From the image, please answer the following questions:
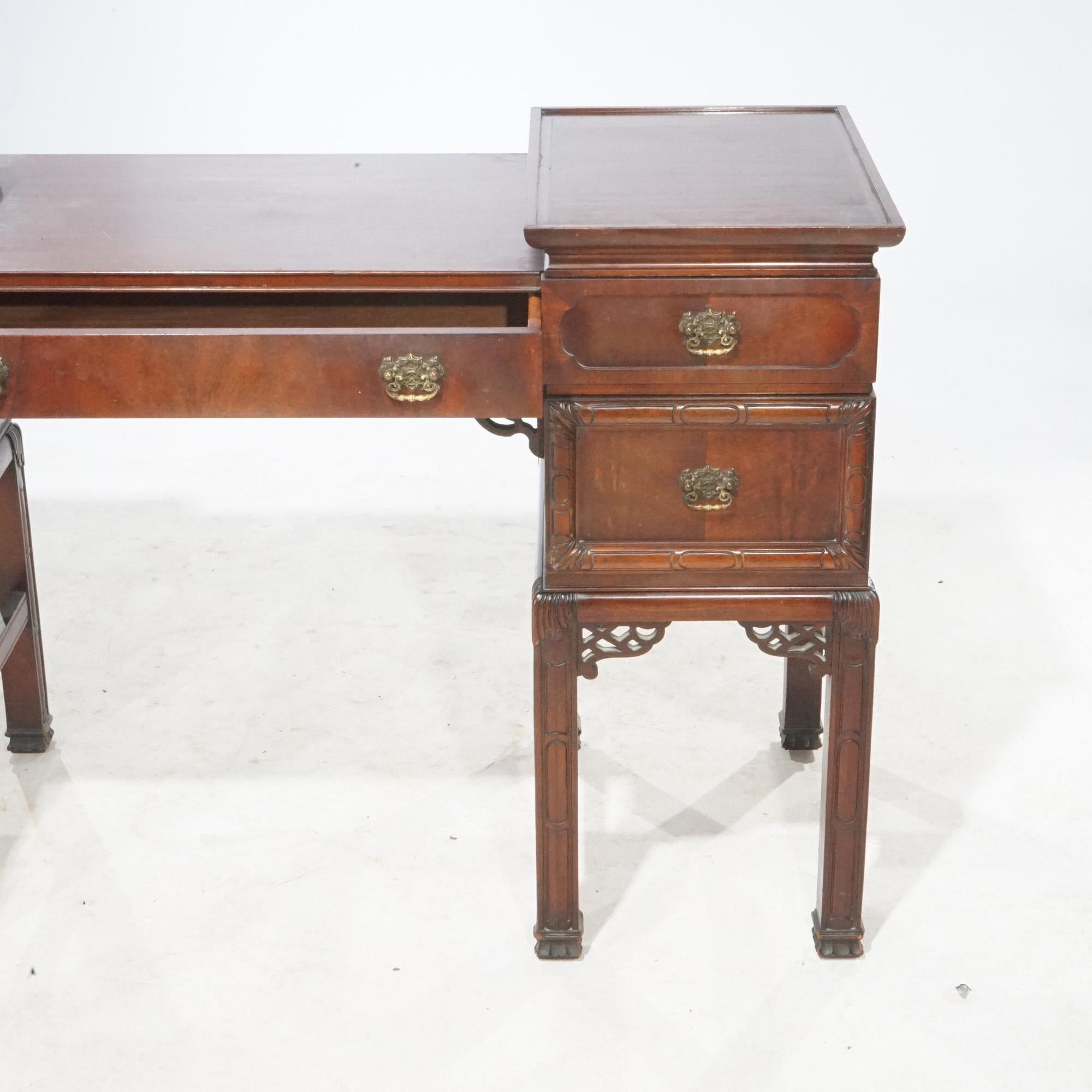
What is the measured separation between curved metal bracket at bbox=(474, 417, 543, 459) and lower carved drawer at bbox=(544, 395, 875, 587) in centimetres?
→ 5

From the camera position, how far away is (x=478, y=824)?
9.10 feet

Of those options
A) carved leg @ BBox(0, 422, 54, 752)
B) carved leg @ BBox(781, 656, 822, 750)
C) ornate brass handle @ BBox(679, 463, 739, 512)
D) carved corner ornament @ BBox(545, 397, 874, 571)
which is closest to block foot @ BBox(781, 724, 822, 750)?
carved leg @ BBox(781, 656, 822, 750)

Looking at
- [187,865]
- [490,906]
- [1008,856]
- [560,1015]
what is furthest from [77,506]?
[1008,856]

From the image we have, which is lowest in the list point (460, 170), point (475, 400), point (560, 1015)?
point (560, 1015)

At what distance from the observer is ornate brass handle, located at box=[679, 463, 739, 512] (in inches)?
86.9

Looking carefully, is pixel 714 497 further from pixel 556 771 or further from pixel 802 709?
pixel 802 709

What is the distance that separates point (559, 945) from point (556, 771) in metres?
0.29

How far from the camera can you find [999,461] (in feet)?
13.3

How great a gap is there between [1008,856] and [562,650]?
88 cm

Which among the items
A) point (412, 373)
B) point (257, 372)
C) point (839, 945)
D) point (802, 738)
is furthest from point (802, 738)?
point (257, 372)

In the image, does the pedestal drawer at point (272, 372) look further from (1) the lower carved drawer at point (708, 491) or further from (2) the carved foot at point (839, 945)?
(2) the carved foot at point (839, 945)

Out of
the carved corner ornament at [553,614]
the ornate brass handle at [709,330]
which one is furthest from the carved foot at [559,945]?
the ornate brass handle at [709,330]

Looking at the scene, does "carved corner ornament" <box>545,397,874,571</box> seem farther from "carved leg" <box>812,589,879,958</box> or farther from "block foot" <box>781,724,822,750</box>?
"block foot" <box>781,724,822,750</box>

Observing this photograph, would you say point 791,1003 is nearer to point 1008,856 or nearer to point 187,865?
point 1008,856
